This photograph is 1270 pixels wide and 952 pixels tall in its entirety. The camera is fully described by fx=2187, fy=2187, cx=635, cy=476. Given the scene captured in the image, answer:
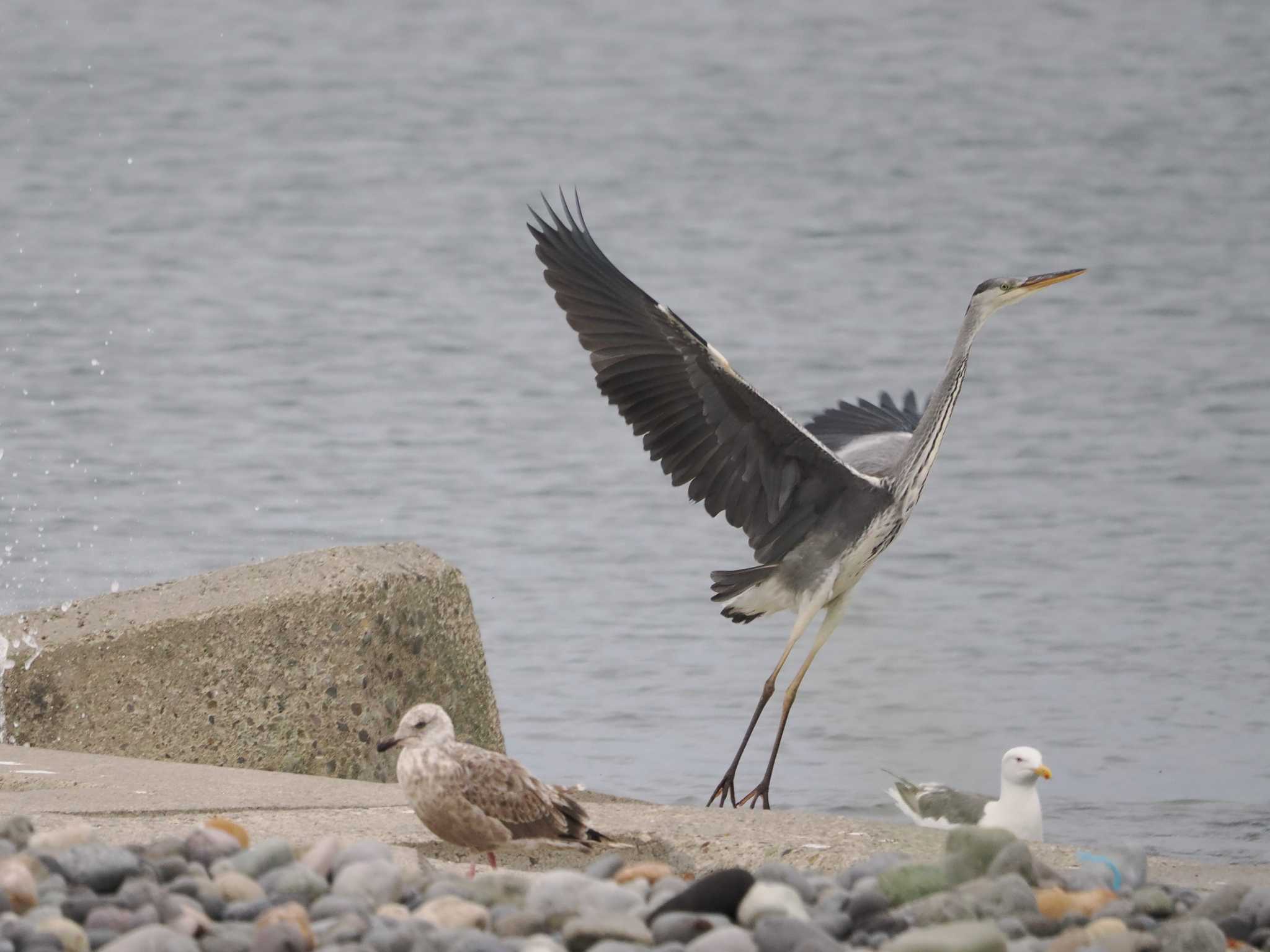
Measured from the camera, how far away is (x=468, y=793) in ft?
18.0

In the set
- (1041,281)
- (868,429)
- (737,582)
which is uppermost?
(1041,281)

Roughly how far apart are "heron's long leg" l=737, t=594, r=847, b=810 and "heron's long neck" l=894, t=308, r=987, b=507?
472mm

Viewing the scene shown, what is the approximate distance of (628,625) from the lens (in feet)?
34.4

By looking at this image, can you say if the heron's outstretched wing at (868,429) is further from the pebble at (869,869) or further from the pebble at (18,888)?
the pebble at (18,888)

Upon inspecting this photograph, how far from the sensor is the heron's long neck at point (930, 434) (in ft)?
25.0

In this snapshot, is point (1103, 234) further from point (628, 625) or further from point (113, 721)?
point (113, 721)

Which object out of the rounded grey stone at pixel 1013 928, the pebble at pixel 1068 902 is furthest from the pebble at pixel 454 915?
the pebble at pixel 1068 902

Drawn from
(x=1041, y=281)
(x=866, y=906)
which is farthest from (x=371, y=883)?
(x=1041, y=281)

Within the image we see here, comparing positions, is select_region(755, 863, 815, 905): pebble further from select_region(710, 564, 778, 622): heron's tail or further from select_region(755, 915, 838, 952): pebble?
select_region(710, 564, 778, 622): heron's tail

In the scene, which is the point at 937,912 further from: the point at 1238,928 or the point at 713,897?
the point at 1238,928

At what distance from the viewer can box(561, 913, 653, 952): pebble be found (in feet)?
14.0

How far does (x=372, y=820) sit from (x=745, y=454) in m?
2.05

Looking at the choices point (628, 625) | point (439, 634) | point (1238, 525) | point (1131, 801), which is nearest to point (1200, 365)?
point (1238, 525)

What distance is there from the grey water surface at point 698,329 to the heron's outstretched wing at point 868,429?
126 cm
